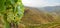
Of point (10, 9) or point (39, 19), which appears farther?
point (39, 19)

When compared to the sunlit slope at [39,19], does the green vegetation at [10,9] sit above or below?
above

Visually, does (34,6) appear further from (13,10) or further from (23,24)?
(13,10)

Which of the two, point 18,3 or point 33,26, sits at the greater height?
point 18,3

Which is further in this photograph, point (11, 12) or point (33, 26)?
point (33, 26)

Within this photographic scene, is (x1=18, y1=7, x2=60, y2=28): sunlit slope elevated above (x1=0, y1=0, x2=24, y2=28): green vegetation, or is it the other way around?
(x1=0, y1=0, x2=24, y2=28): green vegetation

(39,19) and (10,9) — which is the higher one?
(10,9)

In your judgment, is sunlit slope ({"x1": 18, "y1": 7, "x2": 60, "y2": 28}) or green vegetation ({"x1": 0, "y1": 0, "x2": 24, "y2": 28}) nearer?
green vegetation ({"x1": 0, "y1": 0, "x2": 24, "y2": 28})

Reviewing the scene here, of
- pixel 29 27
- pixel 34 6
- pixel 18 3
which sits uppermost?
pixel 18 3

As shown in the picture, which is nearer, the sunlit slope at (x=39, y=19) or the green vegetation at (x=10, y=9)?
the green vegetation at (x=10, y=9)

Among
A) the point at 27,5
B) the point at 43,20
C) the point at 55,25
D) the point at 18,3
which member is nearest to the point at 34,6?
the point at 27,5
